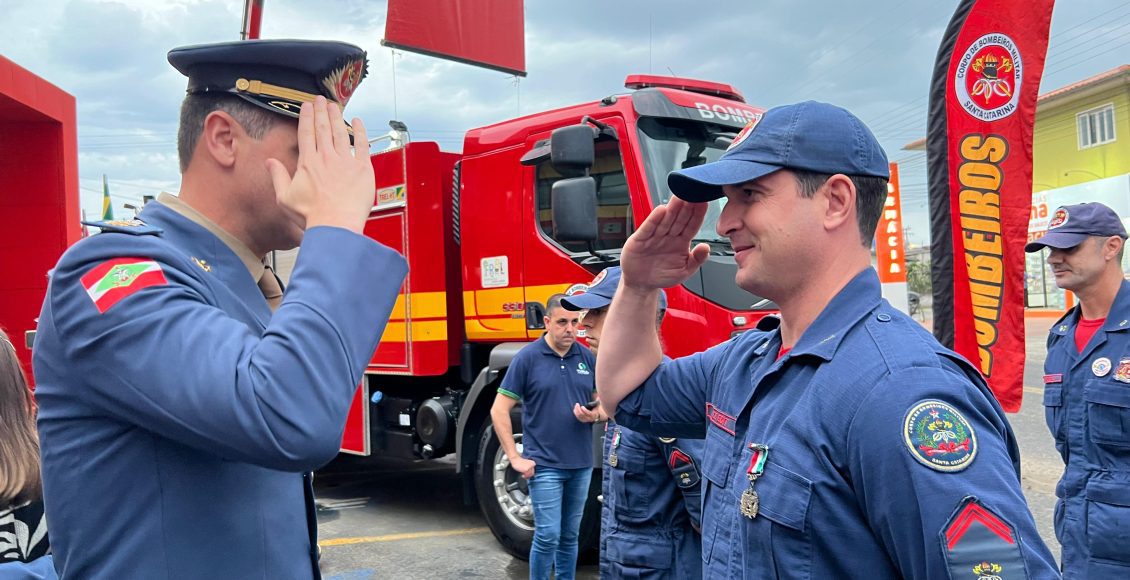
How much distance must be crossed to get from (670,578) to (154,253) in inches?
91.8

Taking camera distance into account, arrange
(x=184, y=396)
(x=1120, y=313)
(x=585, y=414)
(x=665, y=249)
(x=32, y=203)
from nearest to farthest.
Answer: (x=184, y=396)
(x=665, y=249)
(x=1120, y=313)
(x=585, y=414)
(x=32, y=203)

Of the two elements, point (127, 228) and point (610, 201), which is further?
point (610, 201)

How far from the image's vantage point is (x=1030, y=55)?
3732 millimetres

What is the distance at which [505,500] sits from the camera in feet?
17.5

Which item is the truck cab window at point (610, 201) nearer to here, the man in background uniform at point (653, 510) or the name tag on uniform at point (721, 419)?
the man in background uniform at point (653, 510)

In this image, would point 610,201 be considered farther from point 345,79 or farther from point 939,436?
point 939,436

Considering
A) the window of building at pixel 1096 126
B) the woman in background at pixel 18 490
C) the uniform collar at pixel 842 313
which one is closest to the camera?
the uniform collar at pixel 842 313

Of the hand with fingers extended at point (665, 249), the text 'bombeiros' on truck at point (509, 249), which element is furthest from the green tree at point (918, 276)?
the hand with fingers extended at point (665, 249)

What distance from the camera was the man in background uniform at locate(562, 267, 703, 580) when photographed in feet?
9.38

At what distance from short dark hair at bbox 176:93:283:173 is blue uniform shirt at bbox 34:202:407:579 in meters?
0.16

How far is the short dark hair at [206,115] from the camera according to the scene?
120 cm

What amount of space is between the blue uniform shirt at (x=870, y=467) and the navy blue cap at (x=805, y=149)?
8.3 inches

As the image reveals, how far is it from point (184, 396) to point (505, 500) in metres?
4.60

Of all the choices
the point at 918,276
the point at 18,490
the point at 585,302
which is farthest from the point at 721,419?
the point at 918,276
